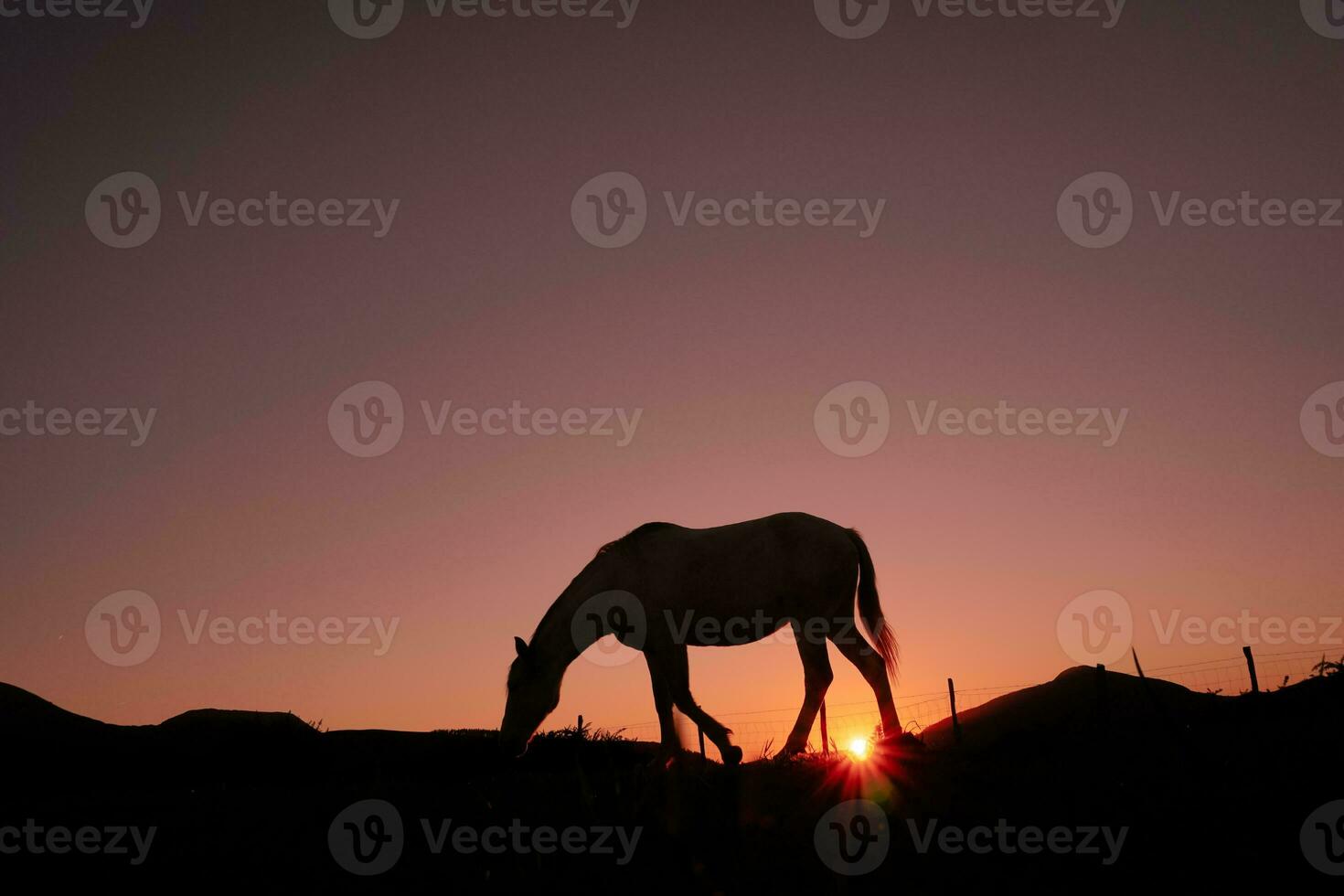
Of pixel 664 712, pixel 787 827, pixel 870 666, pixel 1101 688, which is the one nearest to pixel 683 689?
pixel 664 712

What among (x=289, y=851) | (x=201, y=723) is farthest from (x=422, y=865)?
(x=201, y=723)

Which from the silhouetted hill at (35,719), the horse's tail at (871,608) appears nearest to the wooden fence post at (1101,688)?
the horse's tail at (871,608)

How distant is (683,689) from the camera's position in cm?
782

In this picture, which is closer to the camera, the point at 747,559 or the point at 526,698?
the point at 747,559

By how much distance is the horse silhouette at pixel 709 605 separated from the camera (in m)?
8.20

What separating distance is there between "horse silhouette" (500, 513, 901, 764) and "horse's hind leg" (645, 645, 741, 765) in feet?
0.04

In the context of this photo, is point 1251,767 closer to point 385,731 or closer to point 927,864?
point 927,864

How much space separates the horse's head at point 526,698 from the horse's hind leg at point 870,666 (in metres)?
2.87

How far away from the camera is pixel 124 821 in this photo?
458 centimetres

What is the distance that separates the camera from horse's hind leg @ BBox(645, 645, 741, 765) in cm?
729

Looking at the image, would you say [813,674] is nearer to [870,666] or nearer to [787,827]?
[870,666]

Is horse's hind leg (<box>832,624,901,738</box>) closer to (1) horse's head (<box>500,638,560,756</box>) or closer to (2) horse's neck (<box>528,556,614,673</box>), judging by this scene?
(2) horse's neck (<box>528,556,614,673</box>)

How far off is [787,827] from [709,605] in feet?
16.3

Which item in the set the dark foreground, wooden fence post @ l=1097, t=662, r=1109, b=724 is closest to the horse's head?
the dark foreground
